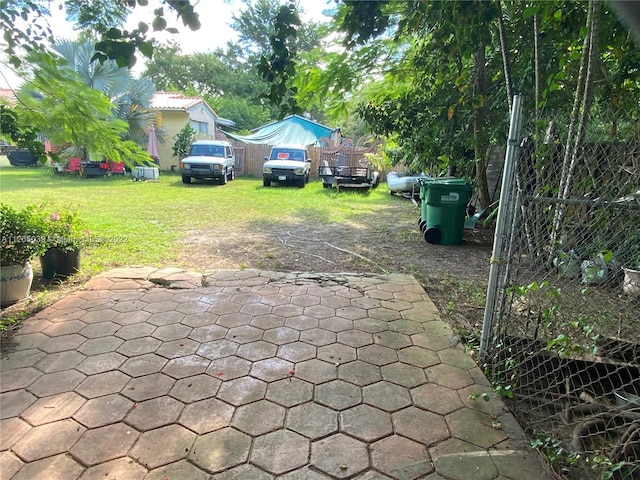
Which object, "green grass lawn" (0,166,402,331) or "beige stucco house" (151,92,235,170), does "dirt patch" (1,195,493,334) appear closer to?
"green grass lawn" (0,166,402,331)

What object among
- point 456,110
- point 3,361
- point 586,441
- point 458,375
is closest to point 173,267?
point 3,361

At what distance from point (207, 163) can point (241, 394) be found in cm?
1339

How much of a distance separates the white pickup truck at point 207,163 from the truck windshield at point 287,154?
6.63 feet

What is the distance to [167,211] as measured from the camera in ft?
29.5

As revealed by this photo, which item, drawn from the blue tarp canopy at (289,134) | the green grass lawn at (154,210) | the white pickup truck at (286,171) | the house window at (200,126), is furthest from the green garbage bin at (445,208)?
the house window at (200,126)

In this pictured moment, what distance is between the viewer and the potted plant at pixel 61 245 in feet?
13.3

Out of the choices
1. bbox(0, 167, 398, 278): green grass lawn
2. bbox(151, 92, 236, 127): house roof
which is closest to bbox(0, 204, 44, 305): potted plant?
bbox(0, 167, 398, 278): green grass lawn

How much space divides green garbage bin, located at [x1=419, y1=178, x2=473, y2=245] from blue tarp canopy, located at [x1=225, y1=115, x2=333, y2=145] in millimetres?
13389

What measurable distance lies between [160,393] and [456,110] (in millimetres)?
6206

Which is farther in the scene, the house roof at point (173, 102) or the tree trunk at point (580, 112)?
the house roof at point (173, 102)

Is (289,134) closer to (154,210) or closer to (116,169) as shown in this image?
(116,169)

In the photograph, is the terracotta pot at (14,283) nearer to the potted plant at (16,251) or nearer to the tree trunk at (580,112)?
the potted plant at (16,251)

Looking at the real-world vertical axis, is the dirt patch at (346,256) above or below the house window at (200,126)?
below

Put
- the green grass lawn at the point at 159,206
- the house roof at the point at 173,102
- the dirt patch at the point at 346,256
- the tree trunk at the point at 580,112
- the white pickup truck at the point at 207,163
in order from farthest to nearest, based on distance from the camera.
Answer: the house roof at the point at 173,102, the white pickup truck at the point at 207,163, the green grass lawn at the point at 159,206, the dirt patch at the point at 346,256, the tree trunk at the point at 580,112
